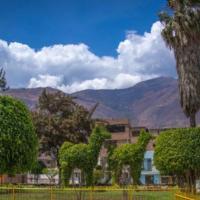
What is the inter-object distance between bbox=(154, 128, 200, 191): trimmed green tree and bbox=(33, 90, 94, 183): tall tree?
38.1 metres

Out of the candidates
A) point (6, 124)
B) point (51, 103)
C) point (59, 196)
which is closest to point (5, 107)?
point (6, 124)

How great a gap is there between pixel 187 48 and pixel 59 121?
120 feet

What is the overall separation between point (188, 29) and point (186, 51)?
1.46m

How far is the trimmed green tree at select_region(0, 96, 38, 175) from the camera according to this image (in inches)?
828

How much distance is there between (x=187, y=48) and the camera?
34.9 m

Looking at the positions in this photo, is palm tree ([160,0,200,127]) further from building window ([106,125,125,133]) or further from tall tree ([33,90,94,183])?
building window ([106,125,125,133])

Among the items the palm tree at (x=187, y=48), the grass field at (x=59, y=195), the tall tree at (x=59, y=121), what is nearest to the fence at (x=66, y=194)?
the grass field at (x=59, y=195)

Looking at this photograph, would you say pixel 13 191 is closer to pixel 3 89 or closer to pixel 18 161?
pixel 18 161

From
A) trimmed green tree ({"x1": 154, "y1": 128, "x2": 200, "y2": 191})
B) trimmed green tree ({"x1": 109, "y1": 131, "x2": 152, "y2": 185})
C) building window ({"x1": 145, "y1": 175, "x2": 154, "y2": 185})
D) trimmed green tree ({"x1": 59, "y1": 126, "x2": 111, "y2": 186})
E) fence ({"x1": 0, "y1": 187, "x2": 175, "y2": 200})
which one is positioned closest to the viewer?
fence ({"x1": 0, "y1": 187, "x2": 175, "y2": 200})

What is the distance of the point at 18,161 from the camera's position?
2155 cm

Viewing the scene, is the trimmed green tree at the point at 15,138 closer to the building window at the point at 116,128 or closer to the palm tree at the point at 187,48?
the palm tree at the point at 187,48

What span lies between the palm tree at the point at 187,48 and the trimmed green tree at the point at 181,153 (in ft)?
11.7

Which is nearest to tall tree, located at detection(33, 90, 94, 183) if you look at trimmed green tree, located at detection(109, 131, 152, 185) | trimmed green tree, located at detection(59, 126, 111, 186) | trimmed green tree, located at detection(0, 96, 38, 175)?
trimmed green tree, located at detection(109, 131, 152, 185)

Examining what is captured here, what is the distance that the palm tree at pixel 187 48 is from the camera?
3419cm
